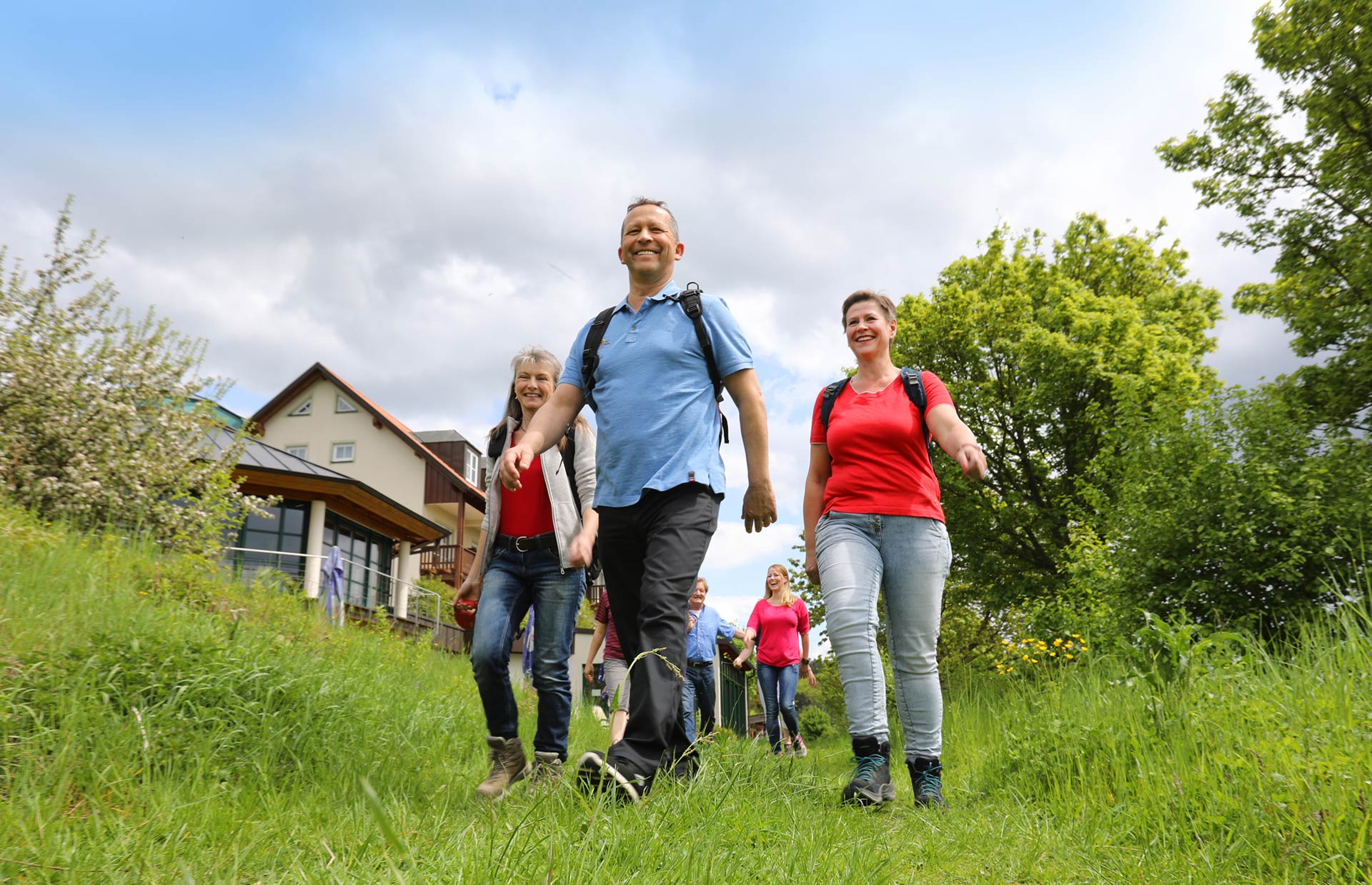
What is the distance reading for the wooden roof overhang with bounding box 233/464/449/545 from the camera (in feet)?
77.9

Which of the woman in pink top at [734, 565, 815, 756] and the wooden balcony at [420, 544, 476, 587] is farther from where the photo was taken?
the wooden balcony at [420, 544, 476, 587]

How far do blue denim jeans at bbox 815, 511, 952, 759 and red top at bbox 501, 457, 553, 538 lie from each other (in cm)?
131

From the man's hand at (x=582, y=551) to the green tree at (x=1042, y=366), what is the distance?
18.1m

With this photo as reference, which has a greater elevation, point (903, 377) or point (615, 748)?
point (903, 377)

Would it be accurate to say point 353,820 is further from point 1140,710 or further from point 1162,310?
point 1162,310

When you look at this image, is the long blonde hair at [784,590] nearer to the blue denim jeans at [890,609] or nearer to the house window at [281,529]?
the blue denim jeans at [890,609]

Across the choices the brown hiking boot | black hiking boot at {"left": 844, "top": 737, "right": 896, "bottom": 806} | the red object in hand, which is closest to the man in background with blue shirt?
the red object in hand

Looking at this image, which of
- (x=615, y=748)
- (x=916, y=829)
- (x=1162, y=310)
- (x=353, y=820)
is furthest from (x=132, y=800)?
(x=1162, y=310)

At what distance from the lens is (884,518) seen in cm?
402

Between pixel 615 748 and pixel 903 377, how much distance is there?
7.64 ft

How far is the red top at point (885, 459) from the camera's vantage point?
4023mm

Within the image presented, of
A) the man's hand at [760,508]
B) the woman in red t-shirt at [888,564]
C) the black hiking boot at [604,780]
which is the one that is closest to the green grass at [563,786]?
the black hiking boot at [604,780]

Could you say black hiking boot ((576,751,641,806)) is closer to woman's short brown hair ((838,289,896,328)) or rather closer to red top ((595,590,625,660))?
woman's short brown hair ((838,289,896,328))

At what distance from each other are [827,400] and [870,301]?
0.53 meters
